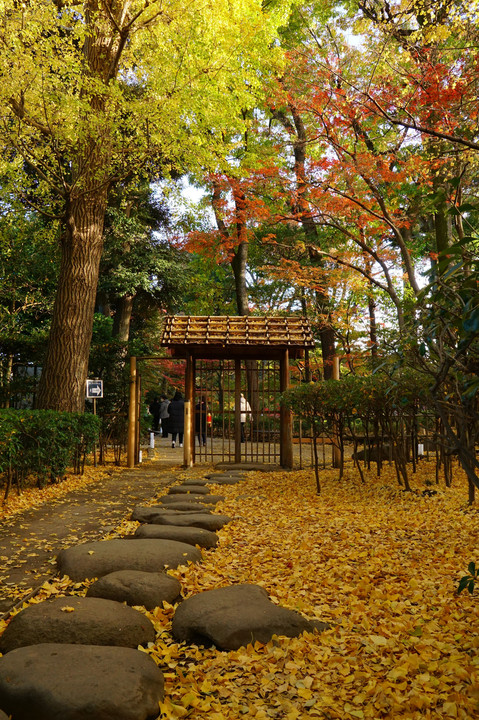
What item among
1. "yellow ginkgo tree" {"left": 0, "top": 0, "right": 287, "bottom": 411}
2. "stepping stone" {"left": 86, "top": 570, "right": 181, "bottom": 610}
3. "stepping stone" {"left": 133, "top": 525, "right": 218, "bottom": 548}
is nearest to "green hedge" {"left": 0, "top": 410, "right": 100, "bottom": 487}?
"yellow ginkgo tree" {"left": 0, "top": 0, "right": 287, "bottom": 411}

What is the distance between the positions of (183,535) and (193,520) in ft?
1.79

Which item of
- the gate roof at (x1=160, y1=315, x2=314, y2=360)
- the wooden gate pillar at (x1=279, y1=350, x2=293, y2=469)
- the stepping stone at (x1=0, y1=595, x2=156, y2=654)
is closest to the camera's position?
the stepping stone at (x1=0, y1=595, x2=156, y2=654)

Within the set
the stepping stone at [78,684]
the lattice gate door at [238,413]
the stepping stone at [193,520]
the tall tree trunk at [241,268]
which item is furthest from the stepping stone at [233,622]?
the tall tree trunk at [241,268]

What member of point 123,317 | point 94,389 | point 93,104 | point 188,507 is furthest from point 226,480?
point 123,317

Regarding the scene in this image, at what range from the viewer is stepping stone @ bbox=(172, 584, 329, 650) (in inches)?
120

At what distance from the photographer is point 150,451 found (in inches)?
580

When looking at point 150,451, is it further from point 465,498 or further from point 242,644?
point 242,644

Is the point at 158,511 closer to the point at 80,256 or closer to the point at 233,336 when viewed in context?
the point at 233,336

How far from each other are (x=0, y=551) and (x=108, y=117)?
290 inches

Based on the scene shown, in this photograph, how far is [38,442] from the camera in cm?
769

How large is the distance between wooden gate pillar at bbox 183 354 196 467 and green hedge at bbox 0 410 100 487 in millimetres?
2451

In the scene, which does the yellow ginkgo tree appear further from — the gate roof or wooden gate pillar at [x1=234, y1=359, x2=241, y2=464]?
wooden gate pillar at [x1=234, y1=359, x2=241, y2=464]

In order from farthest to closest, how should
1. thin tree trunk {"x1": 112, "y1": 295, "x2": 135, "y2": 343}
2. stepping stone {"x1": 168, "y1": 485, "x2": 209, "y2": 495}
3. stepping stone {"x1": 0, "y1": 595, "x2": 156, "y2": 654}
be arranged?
thin tree trunk {"x1": 112, "y1": 295, "x2": 135, "y2": 343} → stepping stone {"x1": 168, "y1": 485, "x2": 209, "y2": 495} → stepping stone {"x1": 0, "y1": 595, "x2": 156, "y2": 654}

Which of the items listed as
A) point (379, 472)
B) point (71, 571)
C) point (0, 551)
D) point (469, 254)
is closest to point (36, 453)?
point (0, 551)
